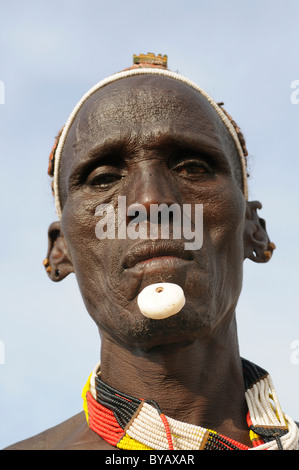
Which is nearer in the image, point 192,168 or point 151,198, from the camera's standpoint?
point 151,198

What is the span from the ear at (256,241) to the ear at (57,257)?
4.17ft

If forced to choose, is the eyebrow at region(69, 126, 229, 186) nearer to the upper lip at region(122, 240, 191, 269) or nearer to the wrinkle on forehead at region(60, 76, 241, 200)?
the wrinkle on forehead at region(60, 76, 241, 200)

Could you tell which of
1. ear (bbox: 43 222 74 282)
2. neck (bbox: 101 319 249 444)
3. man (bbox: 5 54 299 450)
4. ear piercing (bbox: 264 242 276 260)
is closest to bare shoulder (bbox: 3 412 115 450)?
man (bbox: 5 54 299 450)

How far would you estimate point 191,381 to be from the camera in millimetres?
5156

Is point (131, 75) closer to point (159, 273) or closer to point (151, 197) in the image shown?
point (151, 197)

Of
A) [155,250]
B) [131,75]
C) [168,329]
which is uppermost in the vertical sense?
[131,75]

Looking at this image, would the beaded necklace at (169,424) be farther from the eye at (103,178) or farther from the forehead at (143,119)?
the forehead at (143,119)

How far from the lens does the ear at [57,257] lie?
5.92m

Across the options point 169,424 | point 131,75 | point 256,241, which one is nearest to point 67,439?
point 169,424

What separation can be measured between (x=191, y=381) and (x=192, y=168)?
137 cm
